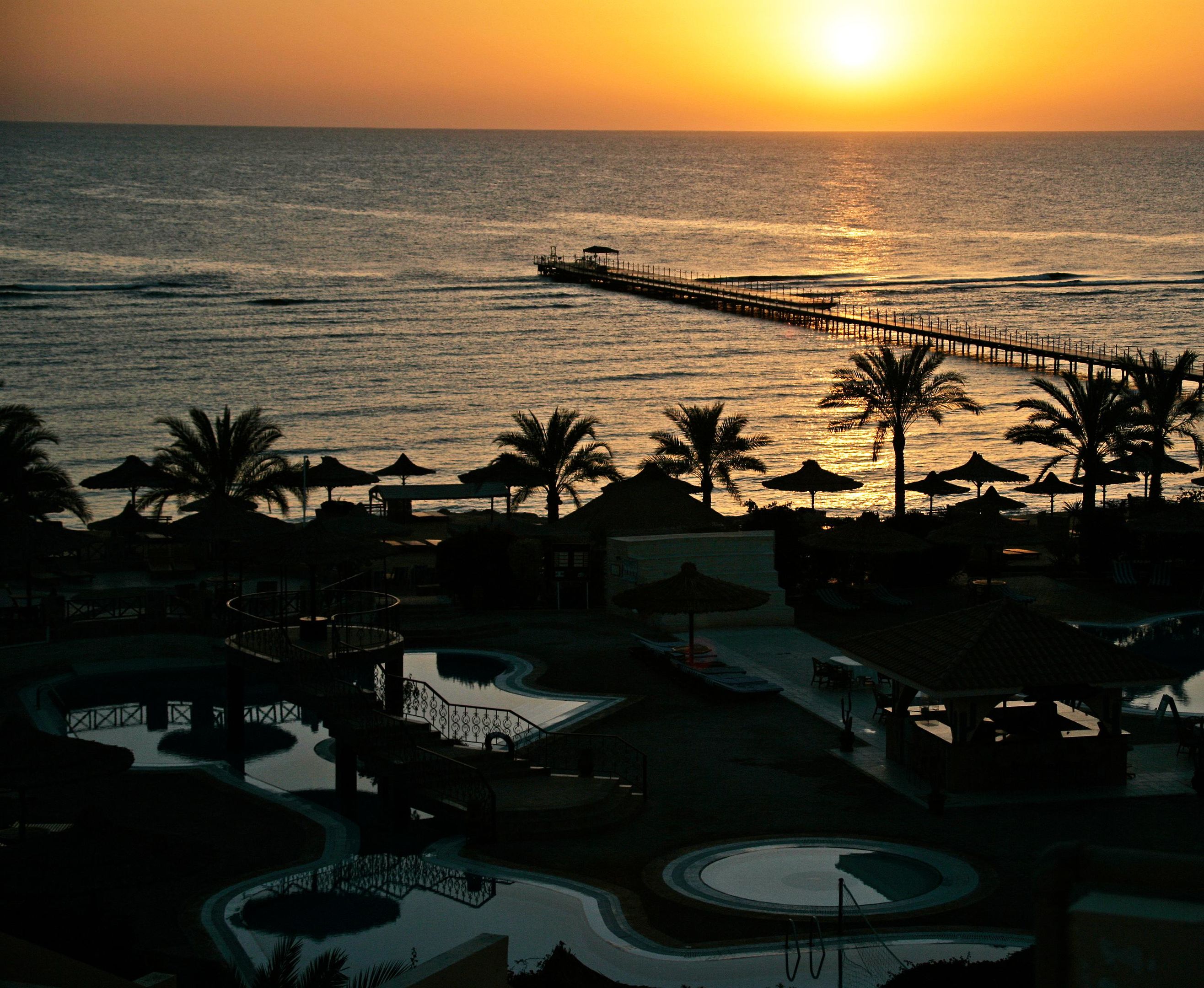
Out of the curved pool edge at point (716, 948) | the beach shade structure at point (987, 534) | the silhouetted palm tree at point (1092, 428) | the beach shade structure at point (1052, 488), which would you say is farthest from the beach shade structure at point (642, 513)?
the curved pool edge at point (716, 948)

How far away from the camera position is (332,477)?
40406mm

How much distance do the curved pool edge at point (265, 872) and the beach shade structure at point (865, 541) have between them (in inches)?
553

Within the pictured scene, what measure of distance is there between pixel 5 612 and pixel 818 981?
65.1ft

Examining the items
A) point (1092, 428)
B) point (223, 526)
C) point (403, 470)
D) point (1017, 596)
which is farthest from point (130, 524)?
point (1092, 428)

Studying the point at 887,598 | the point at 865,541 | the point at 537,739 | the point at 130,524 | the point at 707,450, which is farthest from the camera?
the point at 707,450

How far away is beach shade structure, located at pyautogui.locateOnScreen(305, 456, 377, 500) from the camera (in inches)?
1576

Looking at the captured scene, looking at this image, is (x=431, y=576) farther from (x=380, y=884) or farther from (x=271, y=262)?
(x=271, y=262)

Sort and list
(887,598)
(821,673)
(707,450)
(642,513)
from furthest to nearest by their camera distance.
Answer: (707,450) → (642,513) → (887,598) → (821,673)

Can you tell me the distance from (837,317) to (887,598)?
231ft

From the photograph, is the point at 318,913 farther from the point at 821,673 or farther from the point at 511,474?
the point at 511,474

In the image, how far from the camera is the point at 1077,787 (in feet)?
57.7

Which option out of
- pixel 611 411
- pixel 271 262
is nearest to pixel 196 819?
pixel 611 411

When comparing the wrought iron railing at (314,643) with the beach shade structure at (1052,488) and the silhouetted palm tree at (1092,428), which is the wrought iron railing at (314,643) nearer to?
the silhouetted palm tree at (1092,428)

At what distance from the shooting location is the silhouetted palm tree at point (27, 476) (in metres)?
32.0
